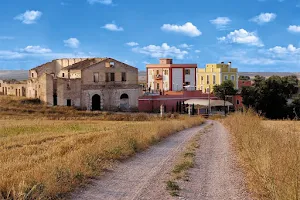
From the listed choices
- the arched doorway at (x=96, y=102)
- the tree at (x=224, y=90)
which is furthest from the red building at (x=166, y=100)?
the arched doorway at (x=96, y=102)

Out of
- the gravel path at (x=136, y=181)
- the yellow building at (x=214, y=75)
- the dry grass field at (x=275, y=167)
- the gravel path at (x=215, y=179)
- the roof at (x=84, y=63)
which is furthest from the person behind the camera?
the yellow building at (x=214, y=75)

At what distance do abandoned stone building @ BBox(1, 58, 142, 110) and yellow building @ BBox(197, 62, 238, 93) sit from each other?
21.3 m

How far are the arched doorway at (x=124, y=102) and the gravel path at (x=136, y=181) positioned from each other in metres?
39.1

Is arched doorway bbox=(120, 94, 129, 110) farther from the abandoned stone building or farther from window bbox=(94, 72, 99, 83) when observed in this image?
window bbox=(94, 72, 99, 83)

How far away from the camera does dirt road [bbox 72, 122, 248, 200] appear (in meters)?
8.88

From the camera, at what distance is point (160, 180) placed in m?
10.2

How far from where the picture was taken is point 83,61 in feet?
184

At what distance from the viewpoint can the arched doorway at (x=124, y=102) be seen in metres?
53.6

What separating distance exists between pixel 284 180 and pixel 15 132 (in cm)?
2199

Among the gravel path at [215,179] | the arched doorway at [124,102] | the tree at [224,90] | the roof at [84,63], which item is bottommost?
the gravel path at [215,179]

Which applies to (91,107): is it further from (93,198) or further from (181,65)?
(93,198)

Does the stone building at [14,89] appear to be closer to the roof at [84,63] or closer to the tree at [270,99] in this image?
the roof at [84,63]

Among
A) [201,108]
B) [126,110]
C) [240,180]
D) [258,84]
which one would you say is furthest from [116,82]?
[240,180]

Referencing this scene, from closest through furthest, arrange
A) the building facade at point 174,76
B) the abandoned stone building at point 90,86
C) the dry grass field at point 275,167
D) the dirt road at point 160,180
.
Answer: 1. the dry grass field at point 275,167
2. the dirt road at point 160,180
3. the abandoned stone building at point 90,86
4. the building facade at point 174,76
